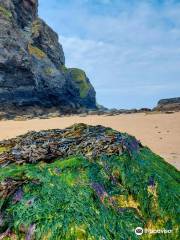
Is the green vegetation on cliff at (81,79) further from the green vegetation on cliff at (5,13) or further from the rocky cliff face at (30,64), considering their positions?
the green vegetation on cliff at (5,13)

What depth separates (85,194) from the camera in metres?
3.07

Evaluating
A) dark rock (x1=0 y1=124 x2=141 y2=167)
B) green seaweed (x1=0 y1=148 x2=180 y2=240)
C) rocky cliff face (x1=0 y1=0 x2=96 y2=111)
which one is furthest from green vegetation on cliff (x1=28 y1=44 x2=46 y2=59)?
green seaweed (x1=0 y1=148 x2=180 y2=240)

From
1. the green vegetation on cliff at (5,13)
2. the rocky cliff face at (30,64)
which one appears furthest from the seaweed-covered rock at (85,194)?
the green vegetation on cliff at (5,13)

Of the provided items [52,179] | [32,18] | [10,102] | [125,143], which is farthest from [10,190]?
[32,18]

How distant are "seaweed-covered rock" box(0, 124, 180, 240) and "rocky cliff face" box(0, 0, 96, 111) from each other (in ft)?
81.0

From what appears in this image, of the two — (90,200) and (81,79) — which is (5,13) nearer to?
(81,79)

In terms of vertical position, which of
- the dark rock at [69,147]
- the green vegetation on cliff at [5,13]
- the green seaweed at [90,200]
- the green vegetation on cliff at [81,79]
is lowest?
the green seaweed at [90,200]

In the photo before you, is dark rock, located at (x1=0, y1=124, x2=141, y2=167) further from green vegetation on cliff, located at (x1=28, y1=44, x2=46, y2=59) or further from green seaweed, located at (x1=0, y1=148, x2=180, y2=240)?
green vegetation on cliff, located at (x1=28, y1=44, x2=46, y2=59)

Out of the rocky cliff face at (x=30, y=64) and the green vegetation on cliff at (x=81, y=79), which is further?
the green vegetation on cliff at (x=81, y=79)

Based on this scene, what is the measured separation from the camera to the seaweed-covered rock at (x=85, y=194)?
282cm

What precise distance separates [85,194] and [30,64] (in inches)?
1119

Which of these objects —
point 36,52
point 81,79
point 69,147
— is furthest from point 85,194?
point 81,79

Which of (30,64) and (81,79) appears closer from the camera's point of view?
(30,64)

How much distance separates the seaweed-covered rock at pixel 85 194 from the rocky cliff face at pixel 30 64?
972 inches
